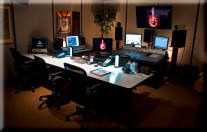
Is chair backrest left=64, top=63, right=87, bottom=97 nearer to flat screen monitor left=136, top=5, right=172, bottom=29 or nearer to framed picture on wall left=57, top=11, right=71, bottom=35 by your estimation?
framed picture on wall left=57, top=11, right=71, bottom=35

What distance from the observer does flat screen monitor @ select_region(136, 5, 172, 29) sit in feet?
15.2

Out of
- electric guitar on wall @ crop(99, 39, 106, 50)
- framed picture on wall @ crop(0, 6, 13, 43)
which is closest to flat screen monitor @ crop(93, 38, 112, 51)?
electric guitar on wall @ crop(99, 39, 106, 50)

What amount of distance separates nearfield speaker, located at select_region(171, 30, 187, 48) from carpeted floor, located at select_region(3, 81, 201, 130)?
1122 millimetres

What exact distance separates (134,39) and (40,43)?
2411 mm

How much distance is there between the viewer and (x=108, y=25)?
562 centimetres

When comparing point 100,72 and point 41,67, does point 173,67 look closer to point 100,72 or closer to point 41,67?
point 100,72

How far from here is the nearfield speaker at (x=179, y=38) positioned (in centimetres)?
Answer: 435

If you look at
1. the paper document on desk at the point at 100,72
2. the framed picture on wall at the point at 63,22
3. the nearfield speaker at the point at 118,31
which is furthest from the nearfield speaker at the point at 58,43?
Answer: the paper document on desk at the point at 100,72

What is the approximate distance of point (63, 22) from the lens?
5.18 m

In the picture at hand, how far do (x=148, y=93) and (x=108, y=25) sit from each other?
8.05 ft

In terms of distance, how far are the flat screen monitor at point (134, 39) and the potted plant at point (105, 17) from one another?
2.40ft

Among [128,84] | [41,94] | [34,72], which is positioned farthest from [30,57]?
[128,84]

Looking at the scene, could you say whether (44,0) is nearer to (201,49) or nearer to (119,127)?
(119,127)

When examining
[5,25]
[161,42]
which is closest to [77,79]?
[5,25]
